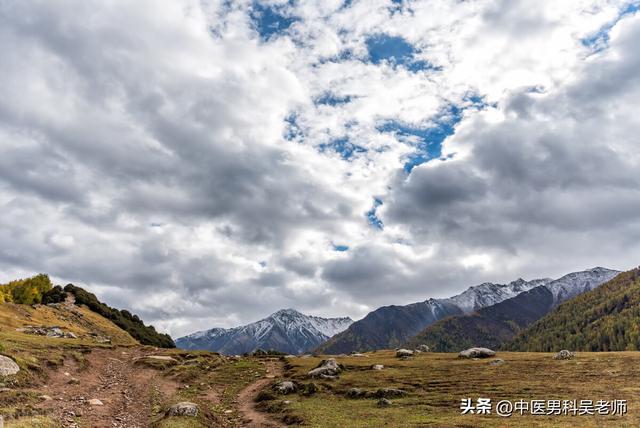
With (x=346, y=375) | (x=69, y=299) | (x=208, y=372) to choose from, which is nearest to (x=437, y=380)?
(x=346, y=375)

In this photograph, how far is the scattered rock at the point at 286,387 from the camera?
53.6 metres

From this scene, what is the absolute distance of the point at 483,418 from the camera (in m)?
36.8

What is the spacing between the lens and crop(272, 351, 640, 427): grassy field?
119 feet

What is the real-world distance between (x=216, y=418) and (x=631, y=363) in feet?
195

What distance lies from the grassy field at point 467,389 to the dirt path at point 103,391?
16.0 metres

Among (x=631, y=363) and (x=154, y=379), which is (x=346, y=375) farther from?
(x=631, y=363)

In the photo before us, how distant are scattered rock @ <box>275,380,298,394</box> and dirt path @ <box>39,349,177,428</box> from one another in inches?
562

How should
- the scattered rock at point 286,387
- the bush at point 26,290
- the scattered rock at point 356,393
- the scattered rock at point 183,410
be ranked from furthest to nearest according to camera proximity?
the bush at point 26,290
the scattered rock at point 286,387
the scattered rock at point 356,393
the scattered rock at point 183,410

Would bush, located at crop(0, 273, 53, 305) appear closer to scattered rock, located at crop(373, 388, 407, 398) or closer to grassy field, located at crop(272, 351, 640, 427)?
grassy field, located at crop(272, 351, 640, 427)

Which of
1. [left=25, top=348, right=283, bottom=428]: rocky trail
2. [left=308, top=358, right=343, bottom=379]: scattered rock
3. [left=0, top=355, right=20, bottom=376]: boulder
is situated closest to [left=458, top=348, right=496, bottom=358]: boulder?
[left=308, top=358, right=343, bottom=379]: scattered rock

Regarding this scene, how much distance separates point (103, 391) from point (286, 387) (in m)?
22.1

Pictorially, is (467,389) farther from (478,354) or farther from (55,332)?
(55,332)

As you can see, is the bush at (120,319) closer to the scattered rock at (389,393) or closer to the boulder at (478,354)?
the boulder at (478,354)

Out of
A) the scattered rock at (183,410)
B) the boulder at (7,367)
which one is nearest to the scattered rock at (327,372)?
the scattered rock at (183,410)
